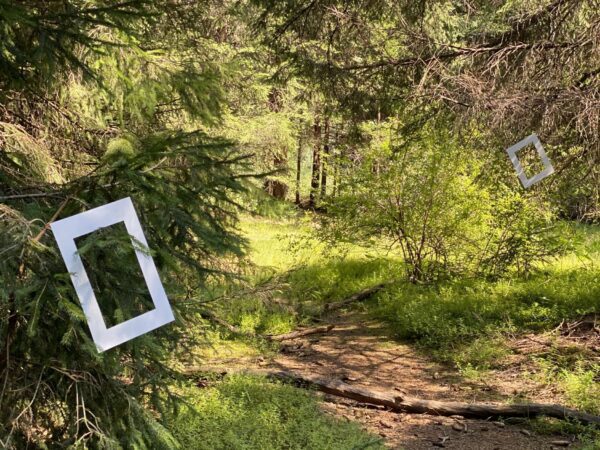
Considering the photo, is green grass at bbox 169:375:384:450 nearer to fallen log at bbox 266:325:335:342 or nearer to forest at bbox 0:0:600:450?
forest at bbox 0:0:600:450

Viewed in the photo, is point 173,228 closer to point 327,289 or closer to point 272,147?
point 327,289

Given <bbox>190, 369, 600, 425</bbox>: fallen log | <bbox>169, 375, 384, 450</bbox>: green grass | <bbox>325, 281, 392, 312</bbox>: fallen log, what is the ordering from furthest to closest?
<bbox>325, 281, 392, 312</bbox>: fallen log
<bbox>190, 369, 600, 425</bbox>: fallen log
<bbox>169, 375, 384, 450</bbox>: green grass

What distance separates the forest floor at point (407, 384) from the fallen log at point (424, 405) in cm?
7

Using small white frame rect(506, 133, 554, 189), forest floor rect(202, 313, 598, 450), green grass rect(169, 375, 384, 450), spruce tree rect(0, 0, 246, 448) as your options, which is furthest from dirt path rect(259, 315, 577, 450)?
spruce tree rect(0, 0, 246, 448)

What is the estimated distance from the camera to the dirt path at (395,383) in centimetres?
502

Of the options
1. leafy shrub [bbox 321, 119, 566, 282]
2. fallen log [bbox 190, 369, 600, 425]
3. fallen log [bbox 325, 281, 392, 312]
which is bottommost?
fallen log [bbox 190, 369, 600, 425]

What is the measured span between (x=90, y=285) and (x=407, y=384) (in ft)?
16.8

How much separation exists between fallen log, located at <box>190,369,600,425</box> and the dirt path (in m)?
0.08

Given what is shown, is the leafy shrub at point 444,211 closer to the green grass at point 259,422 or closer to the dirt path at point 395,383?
the dirt path at point 395,383

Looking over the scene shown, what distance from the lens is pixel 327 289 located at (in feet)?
33.8

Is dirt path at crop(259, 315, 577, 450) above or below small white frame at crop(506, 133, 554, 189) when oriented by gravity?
below

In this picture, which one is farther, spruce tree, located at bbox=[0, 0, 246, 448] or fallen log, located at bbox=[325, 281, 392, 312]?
fallen log, located at bbox=[325, 281, 392, 312]

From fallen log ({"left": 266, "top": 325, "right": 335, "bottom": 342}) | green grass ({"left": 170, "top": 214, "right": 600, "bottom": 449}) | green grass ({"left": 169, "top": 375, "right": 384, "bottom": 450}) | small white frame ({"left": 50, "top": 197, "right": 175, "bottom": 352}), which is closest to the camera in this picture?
small white frame ({"left": 50, "top": 197, "right": 175, "bottom": 352})

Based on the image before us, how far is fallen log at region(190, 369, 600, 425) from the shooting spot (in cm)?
522
